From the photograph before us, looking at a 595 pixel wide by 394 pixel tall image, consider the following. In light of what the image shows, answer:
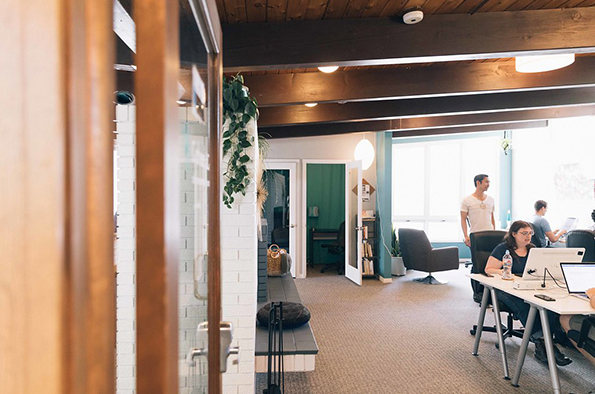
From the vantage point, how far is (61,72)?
1.31ft

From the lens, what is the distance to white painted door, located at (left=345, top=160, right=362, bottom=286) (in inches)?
285

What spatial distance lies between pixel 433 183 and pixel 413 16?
→ 765cm

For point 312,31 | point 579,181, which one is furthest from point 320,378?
point 579,181

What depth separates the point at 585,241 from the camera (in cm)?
501

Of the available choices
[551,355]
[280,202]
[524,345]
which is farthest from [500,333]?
[280,202]

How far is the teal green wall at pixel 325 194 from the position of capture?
9305 millimetres

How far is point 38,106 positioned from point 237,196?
2.56m

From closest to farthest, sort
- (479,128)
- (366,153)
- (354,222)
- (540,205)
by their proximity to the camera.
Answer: (366,153) < (540,205) < (354,222) < (479,128)

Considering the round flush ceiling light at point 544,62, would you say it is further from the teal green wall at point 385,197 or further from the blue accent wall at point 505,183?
the blue accent wall at point 505,183

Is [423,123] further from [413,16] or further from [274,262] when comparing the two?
[413,16]

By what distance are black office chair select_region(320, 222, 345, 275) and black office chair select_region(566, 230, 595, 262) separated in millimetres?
3941

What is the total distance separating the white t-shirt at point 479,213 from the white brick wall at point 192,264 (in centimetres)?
422

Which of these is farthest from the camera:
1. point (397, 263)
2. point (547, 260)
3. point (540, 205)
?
point (397, 263)

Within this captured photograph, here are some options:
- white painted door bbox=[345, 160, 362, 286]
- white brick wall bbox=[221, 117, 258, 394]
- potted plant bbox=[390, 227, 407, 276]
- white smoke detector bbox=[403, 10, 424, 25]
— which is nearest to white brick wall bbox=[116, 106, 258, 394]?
white brick wall bbox=[221, 117, 258, 394]
